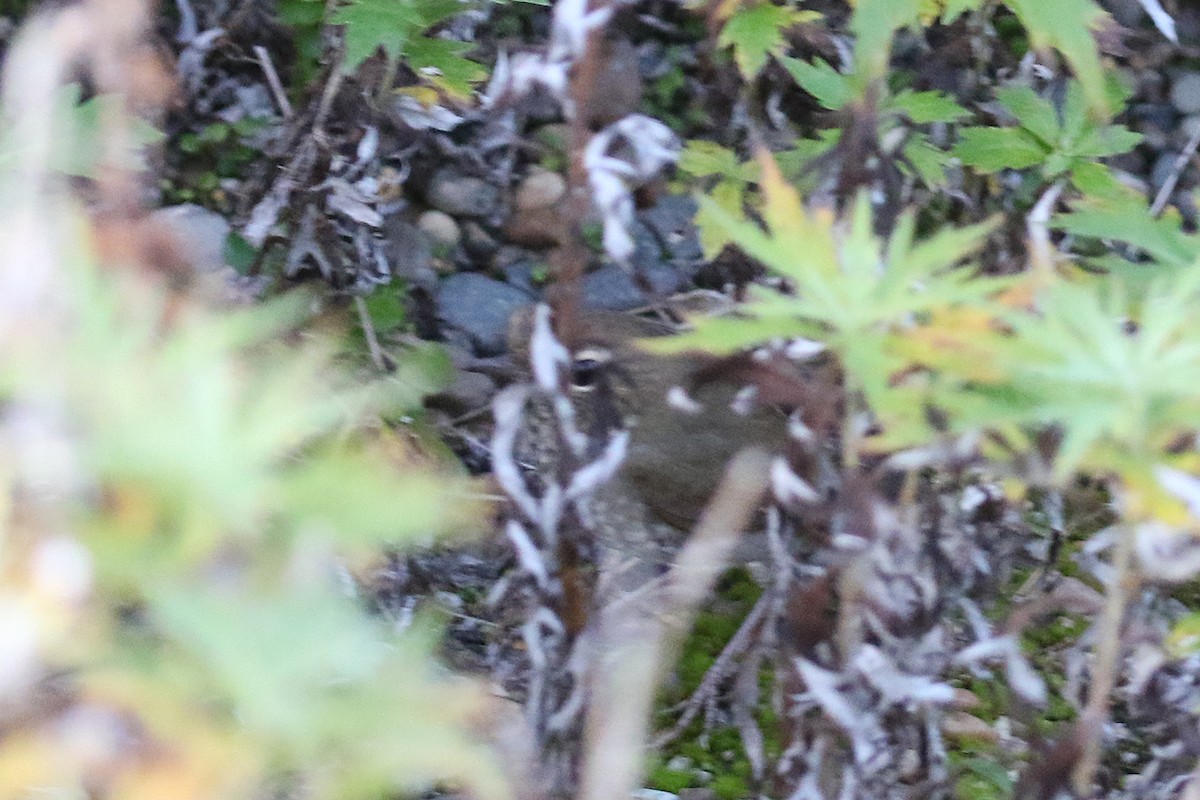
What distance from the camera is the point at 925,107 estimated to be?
136 centimetres

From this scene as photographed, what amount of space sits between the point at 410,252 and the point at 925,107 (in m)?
1.07

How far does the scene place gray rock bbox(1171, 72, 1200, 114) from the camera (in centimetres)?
252

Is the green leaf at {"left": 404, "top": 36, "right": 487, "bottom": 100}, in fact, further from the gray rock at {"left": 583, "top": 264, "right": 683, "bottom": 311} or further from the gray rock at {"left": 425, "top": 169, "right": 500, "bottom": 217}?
the gray rock at {"left": 425, "top": 169, "right": 500, "bottom": 217}

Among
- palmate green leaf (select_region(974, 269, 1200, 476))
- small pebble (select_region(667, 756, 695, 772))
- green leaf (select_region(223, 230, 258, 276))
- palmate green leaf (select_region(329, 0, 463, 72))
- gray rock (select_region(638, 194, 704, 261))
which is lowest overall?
small pebble (select_region(667, 756, 695, 772))

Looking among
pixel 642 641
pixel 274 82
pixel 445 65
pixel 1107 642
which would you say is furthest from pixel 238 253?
pixel 1107 642

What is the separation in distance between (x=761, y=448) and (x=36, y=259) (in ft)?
3.74

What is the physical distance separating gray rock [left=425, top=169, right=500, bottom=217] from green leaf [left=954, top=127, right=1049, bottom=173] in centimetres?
109

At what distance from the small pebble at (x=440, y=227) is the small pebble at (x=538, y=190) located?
0.46ft

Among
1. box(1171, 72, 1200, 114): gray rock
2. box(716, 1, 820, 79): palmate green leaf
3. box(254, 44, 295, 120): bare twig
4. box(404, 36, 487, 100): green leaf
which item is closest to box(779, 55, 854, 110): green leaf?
box(716, 1, 820, 79): palmate green leaf

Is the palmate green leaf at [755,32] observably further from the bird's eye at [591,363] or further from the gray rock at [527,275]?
the gray rock at [527,275]

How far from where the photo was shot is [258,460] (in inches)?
25.4

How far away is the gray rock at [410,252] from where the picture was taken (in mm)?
2031

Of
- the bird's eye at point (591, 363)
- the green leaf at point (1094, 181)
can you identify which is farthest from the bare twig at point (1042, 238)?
the bird's eye at point (591, 363)

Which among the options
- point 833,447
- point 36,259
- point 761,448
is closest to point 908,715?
point 833,447
